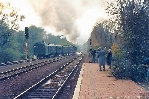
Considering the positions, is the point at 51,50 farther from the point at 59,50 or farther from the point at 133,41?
the point at 133,41

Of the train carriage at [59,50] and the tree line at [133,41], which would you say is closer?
the tree line at [133,41]

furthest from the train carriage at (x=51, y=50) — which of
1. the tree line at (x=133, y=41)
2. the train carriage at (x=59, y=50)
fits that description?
→ the tree line at (x=133, y=41)

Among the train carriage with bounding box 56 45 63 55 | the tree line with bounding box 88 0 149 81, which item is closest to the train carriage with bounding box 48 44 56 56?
the train carriage with bounding box 56 45 63 55

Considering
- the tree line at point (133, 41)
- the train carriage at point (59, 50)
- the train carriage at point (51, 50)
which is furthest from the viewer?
the train carriage at point (59, 50)

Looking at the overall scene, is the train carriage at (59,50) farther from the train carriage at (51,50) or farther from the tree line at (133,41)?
the tree line at (133,41)

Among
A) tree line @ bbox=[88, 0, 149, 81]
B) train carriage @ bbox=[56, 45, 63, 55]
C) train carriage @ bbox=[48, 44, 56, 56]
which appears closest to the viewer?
tree line @ bbox=[88, 0, 149, 81]

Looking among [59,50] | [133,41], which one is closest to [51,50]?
[59,50]

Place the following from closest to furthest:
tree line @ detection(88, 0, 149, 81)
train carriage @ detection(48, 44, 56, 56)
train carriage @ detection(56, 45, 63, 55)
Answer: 1. tree line @ detection(88, 0, 149, 81)
2. train carriage @ detection(48, 44, 56, 56)
3. train carriage @ detection(56, 45, 63, 55)

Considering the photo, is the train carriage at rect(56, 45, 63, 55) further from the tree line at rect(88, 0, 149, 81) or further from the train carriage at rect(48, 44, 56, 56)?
the tree line at rect(88, 0, 149, 81)

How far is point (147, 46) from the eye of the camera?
1758cm

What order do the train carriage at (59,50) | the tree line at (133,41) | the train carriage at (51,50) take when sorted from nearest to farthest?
the tree line at (133,41), the train carriage at (51,50), the train carriage at (59,50)

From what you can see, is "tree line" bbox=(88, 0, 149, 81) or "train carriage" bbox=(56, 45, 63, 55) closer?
"tree line" bbox=(88, 0, 149, 81)

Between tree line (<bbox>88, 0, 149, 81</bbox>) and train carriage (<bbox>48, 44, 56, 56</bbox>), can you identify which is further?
train carriage (<bbox>48, 44, 56, 56</bbox>)

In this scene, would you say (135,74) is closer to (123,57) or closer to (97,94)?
(123,57)
